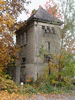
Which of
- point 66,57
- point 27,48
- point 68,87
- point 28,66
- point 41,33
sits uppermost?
point 41,33

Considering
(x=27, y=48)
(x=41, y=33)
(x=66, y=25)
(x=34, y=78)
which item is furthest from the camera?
(x=27, y=48)

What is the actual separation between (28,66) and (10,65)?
7.16 feet

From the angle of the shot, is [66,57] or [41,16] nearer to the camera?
[66,57]

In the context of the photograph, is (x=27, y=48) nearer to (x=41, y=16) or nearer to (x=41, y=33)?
(x=41, y=33)

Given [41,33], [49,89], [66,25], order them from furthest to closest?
[41,33] < [66,25] < [49,89]

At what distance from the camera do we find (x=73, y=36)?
10438 mm

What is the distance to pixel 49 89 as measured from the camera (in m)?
9.87

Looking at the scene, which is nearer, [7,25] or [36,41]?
[7,25]

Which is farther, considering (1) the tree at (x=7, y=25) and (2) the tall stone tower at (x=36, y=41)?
(2) the tall stone tower at (x=36, y=41)

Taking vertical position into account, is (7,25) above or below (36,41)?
above

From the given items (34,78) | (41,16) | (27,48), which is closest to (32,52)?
(27,48)

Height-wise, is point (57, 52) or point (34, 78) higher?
point (57, 52)

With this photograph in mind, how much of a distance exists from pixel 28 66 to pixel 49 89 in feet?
13.9

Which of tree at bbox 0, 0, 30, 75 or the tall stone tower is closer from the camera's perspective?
tree at bbox 0, 0, 30, 75
